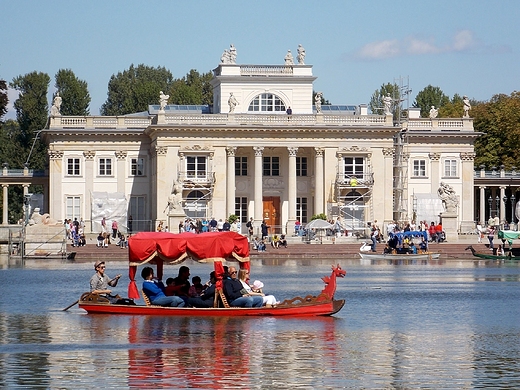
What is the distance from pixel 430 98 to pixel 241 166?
44.4m

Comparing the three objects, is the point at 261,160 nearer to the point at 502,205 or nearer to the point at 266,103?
the point at 266,103

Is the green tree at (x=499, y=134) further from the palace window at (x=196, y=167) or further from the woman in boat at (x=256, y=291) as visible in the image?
the woman in boat at (x=256, y=291)

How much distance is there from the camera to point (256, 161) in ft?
294

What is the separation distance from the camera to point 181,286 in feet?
109

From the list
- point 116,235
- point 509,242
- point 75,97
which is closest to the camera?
point 509,242

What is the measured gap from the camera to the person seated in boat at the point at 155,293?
32.2m

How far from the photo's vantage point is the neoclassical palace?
292 feet

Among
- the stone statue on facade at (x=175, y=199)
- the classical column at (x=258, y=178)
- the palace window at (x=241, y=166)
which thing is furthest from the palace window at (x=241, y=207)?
the stone statue on facade at (x=175, y=199)

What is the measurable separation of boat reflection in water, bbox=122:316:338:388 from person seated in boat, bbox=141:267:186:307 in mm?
526

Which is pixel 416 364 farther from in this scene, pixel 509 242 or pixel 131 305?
pixel 509 242

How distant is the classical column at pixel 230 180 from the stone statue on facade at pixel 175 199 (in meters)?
5.34

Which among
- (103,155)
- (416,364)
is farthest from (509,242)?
(416,364)

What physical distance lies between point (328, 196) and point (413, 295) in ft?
162

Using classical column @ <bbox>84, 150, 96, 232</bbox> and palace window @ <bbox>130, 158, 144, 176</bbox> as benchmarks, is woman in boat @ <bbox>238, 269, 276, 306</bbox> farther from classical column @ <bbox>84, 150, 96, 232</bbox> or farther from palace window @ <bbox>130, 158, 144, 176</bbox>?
palace window @ <bbox>130, 158, 144, 176</bbox>
